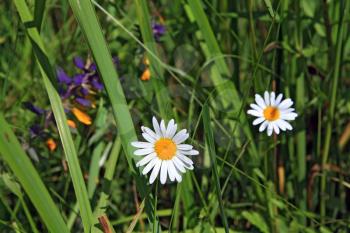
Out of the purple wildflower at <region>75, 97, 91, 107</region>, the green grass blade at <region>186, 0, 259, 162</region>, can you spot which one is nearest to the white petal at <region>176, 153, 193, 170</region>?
the green grass blade at <region>186, 0, 259, 162</region>

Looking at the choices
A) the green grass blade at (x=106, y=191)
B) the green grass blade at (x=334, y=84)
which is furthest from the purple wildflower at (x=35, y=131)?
the green grass blade at (x=334, y=84)

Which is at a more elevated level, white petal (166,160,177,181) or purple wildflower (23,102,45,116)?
purple wildflower (23,102,45,116)

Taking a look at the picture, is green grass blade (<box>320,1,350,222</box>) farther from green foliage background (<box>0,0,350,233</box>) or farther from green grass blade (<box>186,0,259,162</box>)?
green grass blade (<box>186,0,259,162</box>)

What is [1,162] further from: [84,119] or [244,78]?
[244,78]

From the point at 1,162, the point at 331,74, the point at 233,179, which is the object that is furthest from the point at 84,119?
the point at 331,74

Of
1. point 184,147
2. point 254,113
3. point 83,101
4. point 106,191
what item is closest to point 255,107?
point 254,113

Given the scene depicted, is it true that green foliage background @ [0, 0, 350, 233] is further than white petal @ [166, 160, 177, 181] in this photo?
Yes
